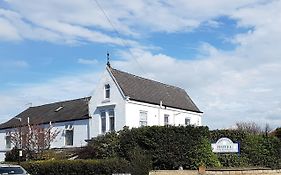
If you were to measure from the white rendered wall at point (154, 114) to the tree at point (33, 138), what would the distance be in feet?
33.2

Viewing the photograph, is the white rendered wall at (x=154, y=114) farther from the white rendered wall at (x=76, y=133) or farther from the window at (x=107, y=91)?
the white rendered wall at (x=76, y=133)

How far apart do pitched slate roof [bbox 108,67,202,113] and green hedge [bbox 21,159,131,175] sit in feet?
43.8

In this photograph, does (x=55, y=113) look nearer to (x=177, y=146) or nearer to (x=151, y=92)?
(x=151, y=92)

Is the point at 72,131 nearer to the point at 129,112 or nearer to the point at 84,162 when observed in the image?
the point at 129,112

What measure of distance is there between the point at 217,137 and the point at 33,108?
34.1 metres

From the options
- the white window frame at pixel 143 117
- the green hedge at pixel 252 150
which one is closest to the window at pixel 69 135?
the white window frame at pixel 143 117

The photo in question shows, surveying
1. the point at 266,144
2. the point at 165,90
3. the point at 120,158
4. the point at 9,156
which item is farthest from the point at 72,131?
the point at 266,144

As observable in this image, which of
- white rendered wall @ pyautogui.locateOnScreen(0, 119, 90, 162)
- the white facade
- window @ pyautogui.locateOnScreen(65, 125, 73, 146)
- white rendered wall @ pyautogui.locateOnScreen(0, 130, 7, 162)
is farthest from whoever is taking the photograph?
white rendered wall @ pyautogui.locateOnScreen(0, 130, 7, 162)

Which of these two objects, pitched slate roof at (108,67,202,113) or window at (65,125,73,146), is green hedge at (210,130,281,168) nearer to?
pitched slate roof at (108,67,202,113)

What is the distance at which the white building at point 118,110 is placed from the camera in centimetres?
4578

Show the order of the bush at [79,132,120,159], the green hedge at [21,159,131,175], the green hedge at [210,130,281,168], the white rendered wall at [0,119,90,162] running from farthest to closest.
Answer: the white rendered wall at [0,119,90,162] < the bush at [79,132,120,159] < the green hedge at [210,130,281,168] < the green hedge at [21,159,131,175]

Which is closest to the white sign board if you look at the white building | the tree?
the white building

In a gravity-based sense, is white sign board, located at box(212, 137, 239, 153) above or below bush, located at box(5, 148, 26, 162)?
above

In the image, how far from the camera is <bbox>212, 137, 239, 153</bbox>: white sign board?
116 ft
